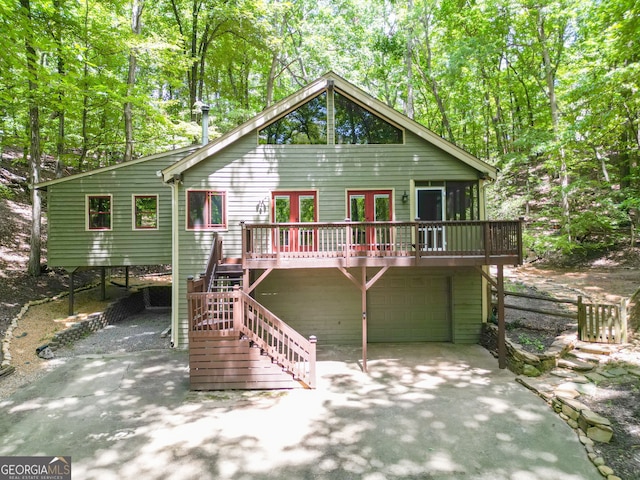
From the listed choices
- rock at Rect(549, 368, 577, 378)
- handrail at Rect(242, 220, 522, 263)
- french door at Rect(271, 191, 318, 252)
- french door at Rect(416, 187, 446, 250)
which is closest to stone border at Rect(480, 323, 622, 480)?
rock at Rect(549, 368, 577, 378)

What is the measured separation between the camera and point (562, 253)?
1675 cm

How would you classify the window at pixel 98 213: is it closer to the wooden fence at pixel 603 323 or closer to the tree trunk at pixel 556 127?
the wooden fence at pixel 603 323

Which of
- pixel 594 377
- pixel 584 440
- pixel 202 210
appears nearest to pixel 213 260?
pixel 202 210

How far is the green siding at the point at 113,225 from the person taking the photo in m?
10.8

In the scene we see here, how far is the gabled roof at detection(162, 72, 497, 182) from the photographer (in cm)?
982

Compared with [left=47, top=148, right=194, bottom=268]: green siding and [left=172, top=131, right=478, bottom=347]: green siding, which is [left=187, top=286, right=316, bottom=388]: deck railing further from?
[left=47, top=148, right=194, bottom=268]: green siding

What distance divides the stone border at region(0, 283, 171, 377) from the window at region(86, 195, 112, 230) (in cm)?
297

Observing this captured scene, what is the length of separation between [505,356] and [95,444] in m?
8.60

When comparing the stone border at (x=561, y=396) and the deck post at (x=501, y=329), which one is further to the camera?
the deck post at (x=501, y=329)

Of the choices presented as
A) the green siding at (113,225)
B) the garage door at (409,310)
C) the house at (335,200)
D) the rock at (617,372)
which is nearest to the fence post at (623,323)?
the rock at (617,372)

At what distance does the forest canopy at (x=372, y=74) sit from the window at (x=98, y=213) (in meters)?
3.63

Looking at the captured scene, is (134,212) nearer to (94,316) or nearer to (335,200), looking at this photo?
(94,316)

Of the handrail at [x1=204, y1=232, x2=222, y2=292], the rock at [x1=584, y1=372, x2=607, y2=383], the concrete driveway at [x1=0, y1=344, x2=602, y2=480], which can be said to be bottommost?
the concrete driveway at [x1=0, y1=344, x2=602, y2=480]

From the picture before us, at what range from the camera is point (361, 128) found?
10.3m
